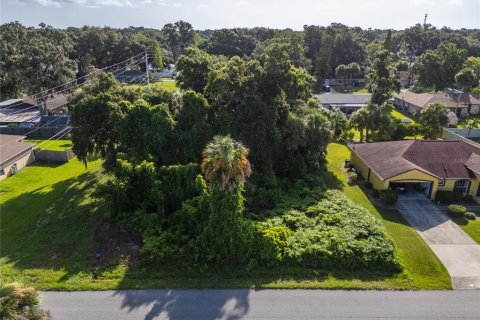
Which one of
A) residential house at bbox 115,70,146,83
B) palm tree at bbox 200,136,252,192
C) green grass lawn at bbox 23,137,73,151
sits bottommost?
green grass lawn at bbox 23,137,73,151

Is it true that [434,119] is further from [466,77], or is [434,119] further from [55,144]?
[55,144]

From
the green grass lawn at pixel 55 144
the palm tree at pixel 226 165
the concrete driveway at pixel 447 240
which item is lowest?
the concrete driveway at pixel 447 240

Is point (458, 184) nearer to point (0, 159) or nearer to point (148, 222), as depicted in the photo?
point (148, 222)

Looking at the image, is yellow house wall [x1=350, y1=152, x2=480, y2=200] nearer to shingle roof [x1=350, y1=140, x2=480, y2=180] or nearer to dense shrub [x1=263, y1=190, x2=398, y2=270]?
shingle roof [x1=350, y1=140, x2=480, y2=180]

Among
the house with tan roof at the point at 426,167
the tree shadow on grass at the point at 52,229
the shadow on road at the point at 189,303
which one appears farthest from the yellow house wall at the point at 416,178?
the tree shadow on grass at the point at 52,229

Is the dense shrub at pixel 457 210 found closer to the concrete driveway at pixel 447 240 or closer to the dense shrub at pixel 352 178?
the concrete driveway at pixel 447 240

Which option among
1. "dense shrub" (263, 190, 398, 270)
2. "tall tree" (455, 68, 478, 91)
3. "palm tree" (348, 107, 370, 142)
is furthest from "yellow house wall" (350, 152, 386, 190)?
"tall tree" (455, 68, 478, 91)
